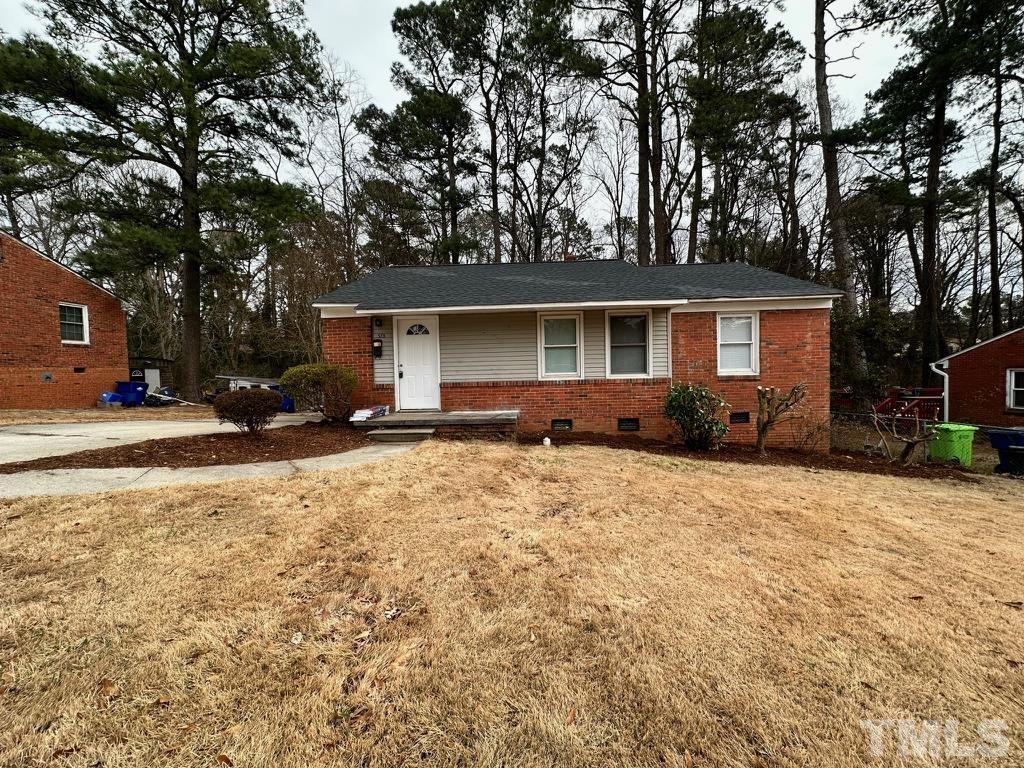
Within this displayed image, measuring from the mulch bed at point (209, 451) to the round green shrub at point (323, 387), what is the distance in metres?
0.85

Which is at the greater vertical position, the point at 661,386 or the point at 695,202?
the point at 695,202

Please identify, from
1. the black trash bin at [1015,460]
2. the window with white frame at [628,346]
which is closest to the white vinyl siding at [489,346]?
the window with white frame at [628,346]

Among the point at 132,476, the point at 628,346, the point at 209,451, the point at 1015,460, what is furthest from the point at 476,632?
the point at 1015,460

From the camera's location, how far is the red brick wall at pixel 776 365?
866 centimetres

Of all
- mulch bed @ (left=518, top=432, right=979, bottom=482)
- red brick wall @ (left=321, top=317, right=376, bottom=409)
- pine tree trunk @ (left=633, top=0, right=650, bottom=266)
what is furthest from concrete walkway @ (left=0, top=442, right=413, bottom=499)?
pine tree trunk @ (left=633, top=0, right=650, bottom=266)

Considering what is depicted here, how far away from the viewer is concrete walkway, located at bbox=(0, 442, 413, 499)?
396cm

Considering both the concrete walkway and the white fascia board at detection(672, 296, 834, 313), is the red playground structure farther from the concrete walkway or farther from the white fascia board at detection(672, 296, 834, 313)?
the concrete walkway

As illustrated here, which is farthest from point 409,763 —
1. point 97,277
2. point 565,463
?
point 97,277

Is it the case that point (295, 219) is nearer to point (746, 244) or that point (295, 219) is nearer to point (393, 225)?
point (393, 225)

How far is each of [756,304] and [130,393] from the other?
1990 cm

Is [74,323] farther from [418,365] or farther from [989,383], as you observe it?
[989,383]

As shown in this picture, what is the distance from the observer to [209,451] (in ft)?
18.6

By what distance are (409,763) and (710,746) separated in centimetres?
113

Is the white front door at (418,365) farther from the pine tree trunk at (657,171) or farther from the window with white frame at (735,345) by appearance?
the pine tree trunk at (657,171)
